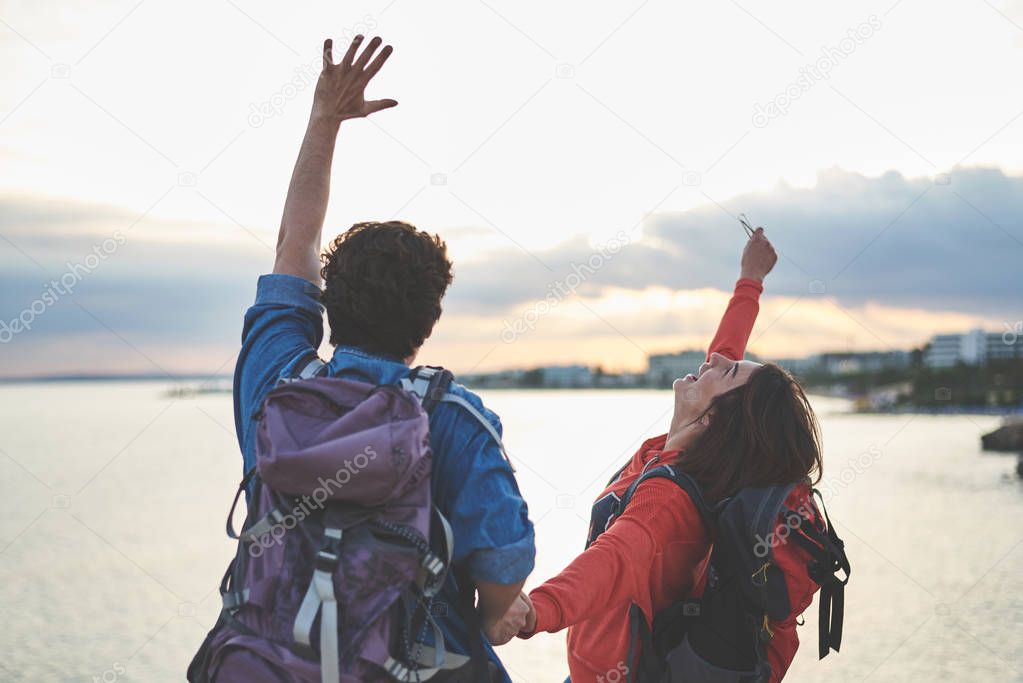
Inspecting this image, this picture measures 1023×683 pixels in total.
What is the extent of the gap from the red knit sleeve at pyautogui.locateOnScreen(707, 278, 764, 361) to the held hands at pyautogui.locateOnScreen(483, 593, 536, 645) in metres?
1.24

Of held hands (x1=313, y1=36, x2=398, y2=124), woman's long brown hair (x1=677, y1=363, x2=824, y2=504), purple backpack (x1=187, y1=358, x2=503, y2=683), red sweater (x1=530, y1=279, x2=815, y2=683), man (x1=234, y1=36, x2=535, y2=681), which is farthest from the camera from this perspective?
woman's long brown hair (x1=677, y1=363, x2=824, y2=504)

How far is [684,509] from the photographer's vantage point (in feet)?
7.06

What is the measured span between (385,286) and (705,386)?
1.09 metres

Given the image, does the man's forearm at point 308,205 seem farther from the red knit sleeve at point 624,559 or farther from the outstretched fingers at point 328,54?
the red knit sleeve at point 624,559

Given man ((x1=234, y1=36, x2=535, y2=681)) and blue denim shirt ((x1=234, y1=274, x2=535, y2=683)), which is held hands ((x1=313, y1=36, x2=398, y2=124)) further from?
blue denim shirt ((x1=234, y1=274, x2=535, y2=683))

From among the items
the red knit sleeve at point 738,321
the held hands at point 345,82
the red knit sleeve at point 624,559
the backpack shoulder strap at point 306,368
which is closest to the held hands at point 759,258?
the red knit sleeve at point 738,321

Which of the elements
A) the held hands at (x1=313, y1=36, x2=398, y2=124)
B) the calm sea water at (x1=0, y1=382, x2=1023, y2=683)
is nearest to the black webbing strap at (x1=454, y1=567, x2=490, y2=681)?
the held hands at (x1=313, y1=36, x2=398, y2=124)

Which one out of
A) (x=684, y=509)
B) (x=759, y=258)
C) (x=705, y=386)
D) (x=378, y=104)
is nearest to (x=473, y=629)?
(x=684, y=509)

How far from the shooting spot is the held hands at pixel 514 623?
170cm

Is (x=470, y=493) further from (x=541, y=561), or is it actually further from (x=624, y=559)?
(x=541, y=561)

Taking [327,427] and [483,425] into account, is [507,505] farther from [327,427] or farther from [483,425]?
[327,427]

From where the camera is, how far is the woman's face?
2.40m

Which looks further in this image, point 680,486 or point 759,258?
point 759,258

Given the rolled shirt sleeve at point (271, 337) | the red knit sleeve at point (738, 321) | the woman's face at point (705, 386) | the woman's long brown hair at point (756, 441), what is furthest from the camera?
the red knit sleeve at point (738, 321)
